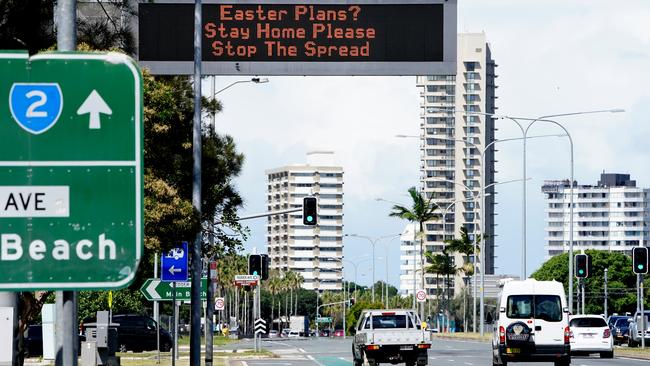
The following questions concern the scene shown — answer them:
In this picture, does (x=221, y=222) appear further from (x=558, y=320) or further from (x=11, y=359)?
(x=11, y=359)

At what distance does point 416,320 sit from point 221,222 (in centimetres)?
650

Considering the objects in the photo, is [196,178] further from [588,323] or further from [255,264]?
[588,323]

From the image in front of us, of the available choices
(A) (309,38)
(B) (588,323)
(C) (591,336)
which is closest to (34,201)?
(A) (309,38)

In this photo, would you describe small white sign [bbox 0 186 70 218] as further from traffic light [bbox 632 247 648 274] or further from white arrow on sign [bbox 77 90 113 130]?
traffic light [bbox 632 247 648 274]

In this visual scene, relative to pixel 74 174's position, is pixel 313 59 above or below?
above

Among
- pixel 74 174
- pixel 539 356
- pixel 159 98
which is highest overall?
pixel 159 98

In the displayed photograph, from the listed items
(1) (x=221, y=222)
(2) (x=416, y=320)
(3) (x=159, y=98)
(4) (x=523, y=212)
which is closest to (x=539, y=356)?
(2) (x=416, y=320)

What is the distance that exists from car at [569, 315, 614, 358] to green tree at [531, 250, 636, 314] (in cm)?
10128

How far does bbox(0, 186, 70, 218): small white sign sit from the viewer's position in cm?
705

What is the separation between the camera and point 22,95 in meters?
6.97

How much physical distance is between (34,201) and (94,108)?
538mm

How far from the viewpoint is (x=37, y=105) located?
22.8 ft

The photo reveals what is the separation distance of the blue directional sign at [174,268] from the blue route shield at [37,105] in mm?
24644

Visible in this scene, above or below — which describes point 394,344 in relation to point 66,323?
below
